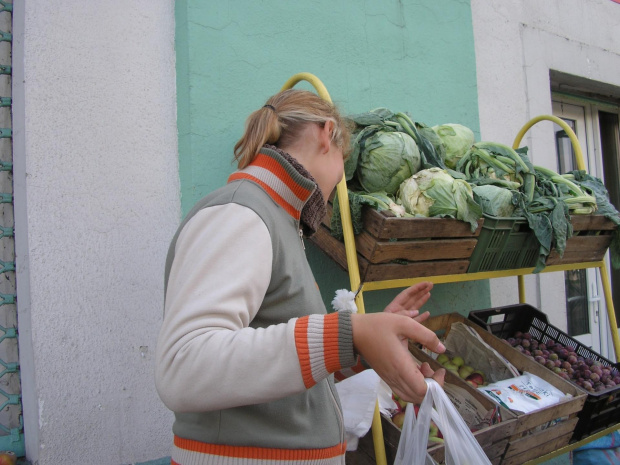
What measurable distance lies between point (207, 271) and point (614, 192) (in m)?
5.43

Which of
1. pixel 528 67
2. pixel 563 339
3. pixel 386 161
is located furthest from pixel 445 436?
pixel 528 67

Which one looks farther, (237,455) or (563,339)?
(563,339)

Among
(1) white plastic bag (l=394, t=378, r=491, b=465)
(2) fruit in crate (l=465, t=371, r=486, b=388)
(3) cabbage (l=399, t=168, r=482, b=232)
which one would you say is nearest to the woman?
(1) white plastic bag (l=394, t=378, r=491, b=465)

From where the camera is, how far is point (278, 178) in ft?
4.11

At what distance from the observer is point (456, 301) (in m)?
3.33

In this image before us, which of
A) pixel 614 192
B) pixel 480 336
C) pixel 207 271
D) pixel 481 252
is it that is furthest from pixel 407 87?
pixel 614 192

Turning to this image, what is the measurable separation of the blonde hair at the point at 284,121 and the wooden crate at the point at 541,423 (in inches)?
60.7

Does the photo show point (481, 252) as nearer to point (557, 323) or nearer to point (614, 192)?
point (557, 323)

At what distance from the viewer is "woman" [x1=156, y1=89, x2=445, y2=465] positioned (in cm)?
86

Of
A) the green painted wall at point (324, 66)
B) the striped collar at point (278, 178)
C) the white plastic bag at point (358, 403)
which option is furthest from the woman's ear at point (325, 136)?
the green painted wall at point (324, 66)

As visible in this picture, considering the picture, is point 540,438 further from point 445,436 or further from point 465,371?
point 445,436

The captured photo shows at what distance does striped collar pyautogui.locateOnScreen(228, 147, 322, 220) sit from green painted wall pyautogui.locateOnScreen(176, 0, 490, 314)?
1159mm

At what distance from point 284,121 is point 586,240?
7.07 ft

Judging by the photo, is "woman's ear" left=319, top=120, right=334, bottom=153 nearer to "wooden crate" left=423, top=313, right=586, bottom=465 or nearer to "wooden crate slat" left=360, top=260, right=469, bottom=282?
"wooden crate slat" left=360, top=260, right=469, bottom=282
